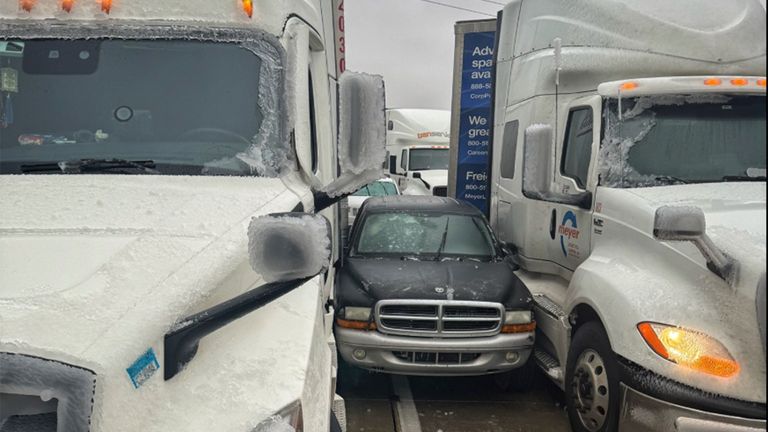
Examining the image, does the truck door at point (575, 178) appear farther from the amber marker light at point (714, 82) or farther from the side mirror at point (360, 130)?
the side mirror at point (360, 130)

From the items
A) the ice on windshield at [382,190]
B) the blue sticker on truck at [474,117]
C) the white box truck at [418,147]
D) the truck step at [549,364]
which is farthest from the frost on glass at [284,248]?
the white box truck at [418,147]

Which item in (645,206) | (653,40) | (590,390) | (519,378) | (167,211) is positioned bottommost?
(519,378)

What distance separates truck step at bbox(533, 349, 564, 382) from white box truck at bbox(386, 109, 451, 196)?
35.9 ft

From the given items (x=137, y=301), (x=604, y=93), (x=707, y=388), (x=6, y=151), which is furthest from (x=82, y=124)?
(x=604, y=93)

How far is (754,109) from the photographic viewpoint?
5.02 m

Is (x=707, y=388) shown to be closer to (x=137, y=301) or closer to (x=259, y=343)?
(x=259, y=343)

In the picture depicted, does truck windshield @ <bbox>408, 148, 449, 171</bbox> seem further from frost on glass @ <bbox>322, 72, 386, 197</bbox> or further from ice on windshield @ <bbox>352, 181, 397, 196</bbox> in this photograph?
frost on glass @ <bbox>322, 72, 386, 197</bbox>

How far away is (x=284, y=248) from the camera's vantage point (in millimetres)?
1770

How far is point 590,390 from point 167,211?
340 cm

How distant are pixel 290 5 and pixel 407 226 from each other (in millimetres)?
3828

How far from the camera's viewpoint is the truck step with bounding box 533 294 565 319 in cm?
542

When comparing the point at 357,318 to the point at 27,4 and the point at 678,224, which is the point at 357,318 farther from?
the point at 27,4

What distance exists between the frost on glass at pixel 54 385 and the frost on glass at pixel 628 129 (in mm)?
4457

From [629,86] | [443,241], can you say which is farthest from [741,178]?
[443,241]
